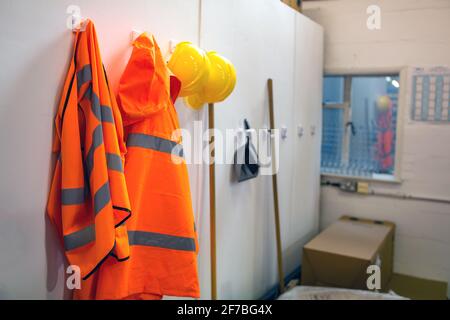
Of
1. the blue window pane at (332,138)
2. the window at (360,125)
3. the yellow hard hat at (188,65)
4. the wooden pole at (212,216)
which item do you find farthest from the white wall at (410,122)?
the yellow hard hat at (188,65)

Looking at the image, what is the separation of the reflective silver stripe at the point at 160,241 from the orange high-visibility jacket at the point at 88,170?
0.49 feet

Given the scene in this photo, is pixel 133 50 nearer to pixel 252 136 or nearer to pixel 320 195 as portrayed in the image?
pixel 252 136

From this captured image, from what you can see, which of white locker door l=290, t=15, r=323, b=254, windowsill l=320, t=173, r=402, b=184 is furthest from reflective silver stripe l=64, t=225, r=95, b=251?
windowsill l=320, t=173, r=402, b=184

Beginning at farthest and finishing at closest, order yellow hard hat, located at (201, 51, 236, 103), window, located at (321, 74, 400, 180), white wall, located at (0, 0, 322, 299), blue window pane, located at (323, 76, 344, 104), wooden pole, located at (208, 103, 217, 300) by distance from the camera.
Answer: blue window pane, located at (323, 76, 344, 104)
window, located at (321, 74, 400, 180)
wooden pole, located at (208, 103, 217, 300)
yellow hard hat, located at (201, 51, 236, 103)
white wall, located at (0, 0, 322, 299)

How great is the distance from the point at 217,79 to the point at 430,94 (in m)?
2.14

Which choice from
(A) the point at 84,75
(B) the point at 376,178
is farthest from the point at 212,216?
(B) the point at 376,178

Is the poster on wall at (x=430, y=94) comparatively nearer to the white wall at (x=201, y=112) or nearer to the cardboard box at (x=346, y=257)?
the white wall at (x=201, y=112)

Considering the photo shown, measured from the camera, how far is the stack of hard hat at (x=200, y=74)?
177 centimetres

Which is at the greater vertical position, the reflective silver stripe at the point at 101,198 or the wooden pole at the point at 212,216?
the reflective silver stripe at the point at 101,198

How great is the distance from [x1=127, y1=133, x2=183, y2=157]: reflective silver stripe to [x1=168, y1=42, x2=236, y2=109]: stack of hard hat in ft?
0.98

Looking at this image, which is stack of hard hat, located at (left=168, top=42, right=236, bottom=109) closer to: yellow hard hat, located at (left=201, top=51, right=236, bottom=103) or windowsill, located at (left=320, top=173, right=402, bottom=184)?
yellow hard hat, located at (left=201, top=51, right=236, bottom=103)

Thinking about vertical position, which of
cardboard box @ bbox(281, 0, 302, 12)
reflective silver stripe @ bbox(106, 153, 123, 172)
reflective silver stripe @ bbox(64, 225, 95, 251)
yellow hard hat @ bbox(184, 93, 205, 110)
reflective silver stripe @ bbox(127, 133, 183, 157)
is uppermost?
cardboard box @ bbox(281, 0, 302, 12)

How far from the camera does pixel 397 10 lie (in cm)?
338

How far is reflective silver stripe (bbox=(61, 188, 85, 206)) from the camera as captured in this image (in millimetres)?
1336
